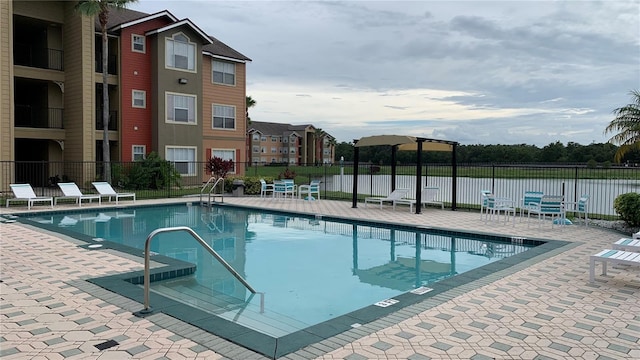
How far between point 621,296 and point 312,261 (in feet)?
16.3

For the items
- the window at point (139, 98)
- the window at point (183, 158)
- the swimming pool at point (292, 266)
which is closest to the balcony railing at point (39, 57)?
the window at point (139, 98)

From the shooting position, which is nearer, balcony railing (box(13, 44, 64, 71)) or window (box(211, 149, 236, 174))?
balcony railing (box(13, 44, 64, 71))

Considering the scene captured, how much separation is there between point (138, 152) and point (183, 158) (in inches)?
89.5

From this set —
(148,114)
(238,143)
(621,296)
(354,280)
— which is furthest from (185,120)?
(621,296)

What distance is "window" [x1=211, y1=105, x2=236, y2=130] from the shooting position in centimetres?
2742

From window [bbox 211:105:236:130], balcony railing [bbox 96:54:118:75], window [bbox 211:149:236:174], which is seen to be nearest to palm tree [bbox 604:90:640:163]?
window [bbox 211:149:236:174]

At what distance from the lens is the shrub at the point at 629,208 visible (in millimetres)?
10961

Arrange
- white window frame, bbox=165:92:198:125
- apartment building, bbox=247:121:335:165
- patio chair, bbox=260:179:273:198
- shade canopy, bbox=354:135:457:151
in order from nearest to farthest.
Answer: shade canopy, bbox=354:135:457:151 < patio chair, bbox=260:179:273:198 < white window frame, bbox=165:92:198:125 < apartment building, bbox=247:121:335:165

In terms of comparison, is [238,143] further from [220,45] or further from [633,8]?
[633,8]

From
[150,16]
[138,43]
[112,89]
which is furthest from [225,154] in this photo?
[150,16]

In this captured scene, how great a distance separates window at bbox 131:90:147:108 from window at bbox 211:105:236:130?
4141 millimetres

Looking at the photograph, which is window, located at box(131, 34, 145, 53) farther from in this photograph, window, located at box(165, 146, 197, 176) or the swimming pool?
the swimming pool

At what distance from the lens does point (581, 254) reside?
8453mm

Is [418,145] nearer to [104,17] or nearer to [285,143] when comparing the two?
[104,17]
